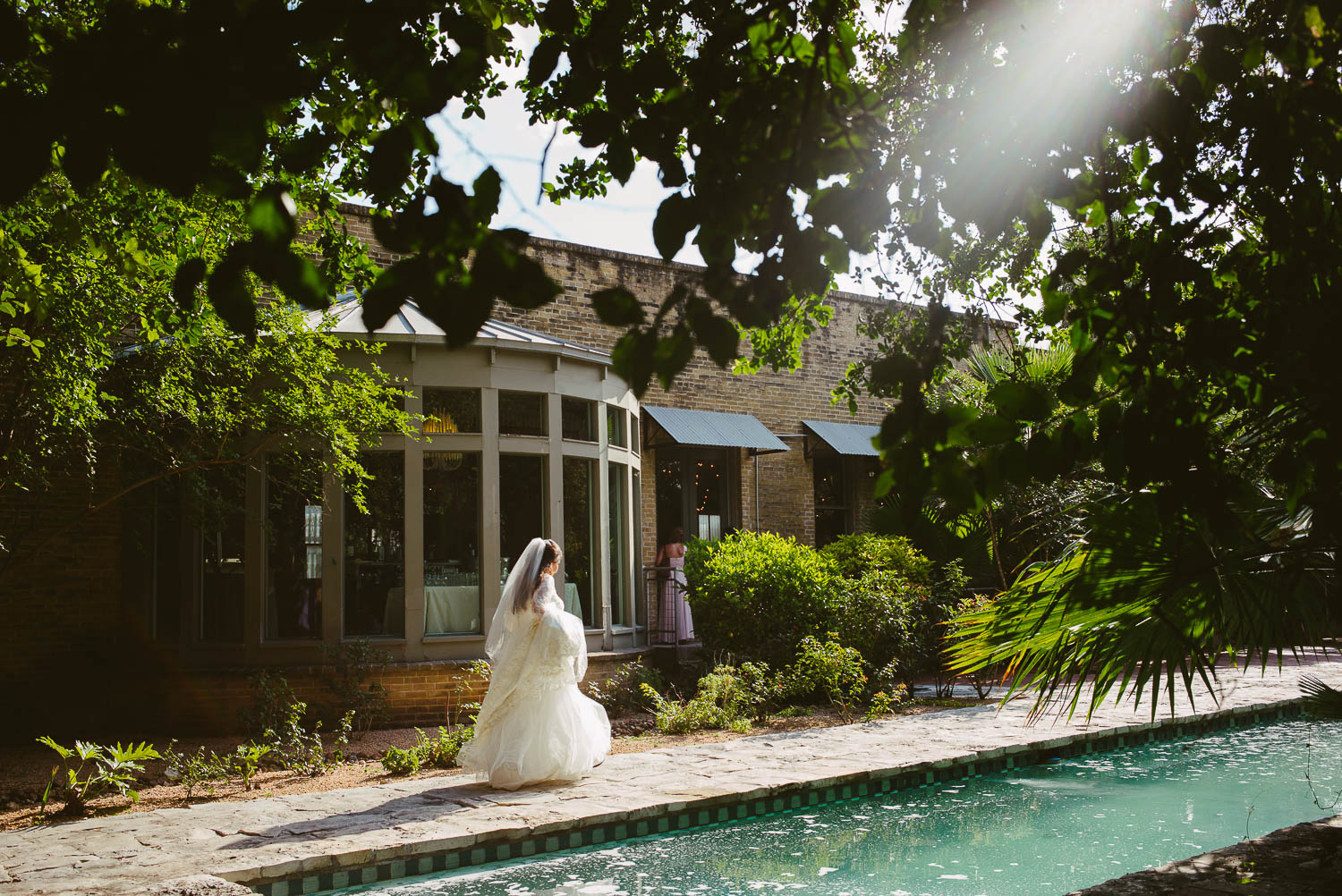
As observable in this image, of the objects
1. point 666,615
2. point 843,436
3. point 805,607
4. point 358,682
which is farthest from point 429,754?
point 843,436

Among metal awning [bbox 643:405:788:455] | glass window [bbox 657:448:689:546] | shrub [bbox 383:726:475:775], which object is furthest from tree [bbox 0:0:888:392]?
glass window [bbox 657:448:689:546]

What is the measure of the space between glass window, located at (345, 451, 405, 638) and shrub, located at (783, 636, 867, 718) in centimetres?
385

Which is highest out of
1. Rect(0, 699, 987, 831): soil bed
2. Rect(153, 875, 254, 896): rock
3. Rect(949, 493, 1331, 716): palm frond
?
Rect(949, 493, 1331, 716): palm frond

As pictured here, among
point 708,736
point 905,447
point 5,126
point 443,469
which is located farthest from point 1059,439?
point 443,469

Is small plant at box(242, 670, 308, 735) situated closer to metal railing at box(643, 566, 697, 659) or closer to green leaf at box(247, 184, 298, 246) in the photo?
metal railing at box(643, 566, 697, 659)

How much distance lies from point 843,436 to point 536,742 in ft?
34.6

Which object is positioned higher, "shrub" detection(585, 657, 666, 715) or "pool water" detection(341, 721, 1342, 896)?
"shrub" detection(585, 657, 666, 715)

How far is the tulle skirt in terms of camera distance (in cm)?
700

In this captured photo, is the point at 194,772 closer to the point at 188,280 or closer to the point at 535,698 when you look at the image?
the point at 535,698

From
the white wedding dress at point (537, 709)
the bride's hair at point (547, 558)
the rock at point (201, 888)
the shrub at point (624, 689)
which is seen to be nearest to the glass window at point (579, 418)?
the shrub at point (624, 689)

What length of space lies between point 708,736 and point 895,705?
2.61 m

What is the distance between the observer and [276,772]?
25.7 feet

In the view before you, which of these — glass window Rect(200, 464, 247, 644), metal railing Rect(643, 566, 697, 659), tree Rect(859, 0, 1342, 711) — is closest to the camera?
tree Rect(859, 0, 1342, 711)

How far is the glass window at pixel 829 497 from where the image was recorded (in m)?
17.0
